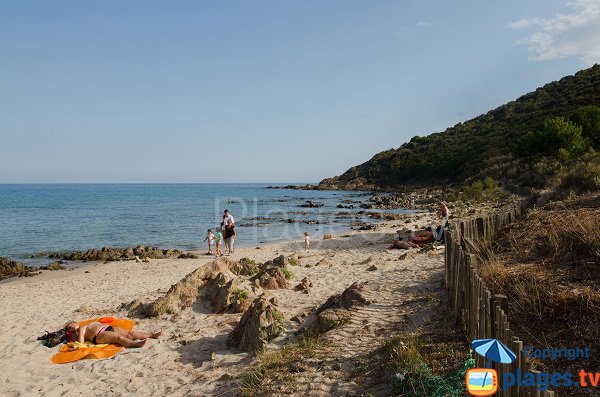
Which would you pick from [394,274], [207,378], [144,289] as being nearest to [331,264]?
[394,274]

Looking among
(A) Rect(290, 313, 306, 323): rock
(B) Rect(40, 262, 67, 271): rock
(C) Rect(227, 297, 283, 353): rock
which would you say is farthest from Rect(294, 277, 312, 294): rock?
(B) Rect(40, 262, 67, 271): rock

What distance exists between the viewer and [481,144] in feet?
192

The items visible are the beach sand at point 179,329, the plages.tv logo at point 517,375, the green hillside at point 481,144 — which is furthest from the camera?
the green hillside at point 481,144

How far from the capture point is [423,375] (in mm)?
4156

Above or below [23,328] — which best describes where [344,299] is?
above

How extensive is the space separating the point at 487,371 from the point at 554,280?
279cm

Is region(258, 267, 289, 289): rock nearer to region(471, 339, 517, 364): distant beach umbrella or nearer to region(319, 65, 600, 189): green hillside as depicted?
region(471, 339, 517, 364): distant beach umbrella

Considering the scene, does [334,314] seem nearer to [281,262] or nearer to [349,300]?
[349,300]

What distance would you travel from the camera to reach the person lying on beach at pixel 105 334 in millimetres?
7242

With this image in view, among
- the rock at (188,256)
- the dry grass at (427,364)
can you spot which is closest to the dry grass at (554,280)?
the dry grass at (427,364)

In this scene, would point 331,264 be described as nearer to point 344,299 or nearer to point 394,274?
point 394,274

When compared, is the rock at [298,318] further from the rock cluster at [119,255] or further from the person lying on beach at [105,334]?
the rock cluster at [119,255]

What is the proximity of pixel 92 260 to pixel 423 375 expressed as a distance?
18969 mm

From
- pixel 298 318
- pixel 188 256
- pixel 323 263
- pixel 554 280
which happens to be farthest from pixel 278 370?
pixel 188 256
